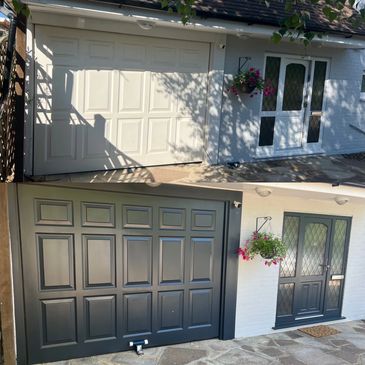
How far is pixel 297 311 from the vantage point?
598 cm

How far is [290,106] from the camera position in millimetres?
8344

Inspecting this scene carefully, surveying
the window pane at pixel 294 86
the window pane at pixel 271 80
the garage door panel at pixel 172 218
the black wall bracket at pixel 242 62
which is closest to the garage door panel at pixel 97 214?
the garage door panel at pixel 172 218

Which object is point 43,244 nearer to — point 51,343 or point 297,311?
point 51,343

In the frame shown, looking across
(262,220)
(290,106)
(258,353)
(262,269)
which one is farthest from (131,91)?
(258,353)

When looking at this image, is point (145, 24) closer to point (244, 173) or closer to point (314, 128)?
point (244, 173)

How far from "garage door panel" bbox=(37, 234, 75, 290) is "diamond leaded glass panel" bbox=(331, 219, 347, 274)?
3.67 metres

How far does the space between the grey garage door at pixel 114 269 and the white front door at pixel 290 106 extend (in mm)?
3502

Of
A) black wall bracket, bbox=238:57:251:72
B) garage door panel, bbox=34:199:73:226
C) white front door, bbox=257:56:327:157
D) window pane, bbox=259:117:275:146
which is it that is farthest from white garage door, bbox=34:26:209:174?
garage door panel, bbox=34:199:73:226

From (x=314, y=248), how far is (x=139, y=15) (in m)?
3.85

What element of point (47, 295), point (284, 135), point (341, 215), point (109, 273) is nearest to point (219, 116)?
point (284, 135)

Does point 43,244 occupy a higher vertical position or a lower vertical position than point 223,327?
higher

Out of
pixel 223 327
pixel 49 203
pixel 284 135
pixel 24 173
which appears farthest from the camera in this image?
pixel 284 135

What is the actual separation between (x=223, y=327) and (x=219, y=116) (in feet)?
11.3

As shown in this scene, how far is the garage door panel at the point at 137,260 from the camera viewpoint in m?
4.66
